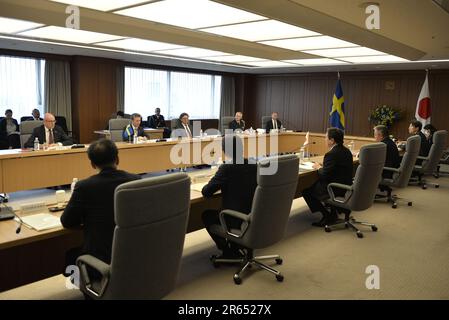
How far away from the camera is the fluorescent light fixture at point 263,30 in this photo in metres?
4.67

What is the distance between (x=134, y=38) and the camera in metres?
5.79

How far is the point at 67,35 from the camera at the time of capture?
591 centimetres

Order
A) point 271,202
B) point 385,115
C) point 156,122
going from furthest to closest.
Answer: point 385,115 < point 156,122 < point 271,202

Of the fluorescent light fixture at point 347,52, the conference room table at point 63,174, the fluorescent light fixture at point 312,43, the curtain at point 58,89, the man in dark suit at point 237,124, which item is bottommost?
the conference room table at point 63,174

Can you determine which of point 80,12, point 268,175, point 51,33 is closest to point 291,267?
point 268,175

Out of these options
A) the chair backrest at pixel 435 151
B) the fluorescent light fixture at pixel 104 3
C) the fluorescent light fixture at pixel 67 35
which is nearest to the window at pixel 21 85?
the fluorescent light fixture at pixel 67 35

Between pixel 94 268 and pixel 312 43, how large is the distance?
512 centimetres

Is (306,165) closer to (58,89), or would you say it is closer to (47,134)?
(47,134)

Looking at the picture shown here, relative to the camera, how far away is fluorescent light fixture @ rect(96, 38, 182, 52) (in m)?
6.23

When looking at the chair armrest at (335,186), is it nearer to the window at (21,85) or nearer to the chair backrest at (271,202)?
the chair backrest at (271,202)

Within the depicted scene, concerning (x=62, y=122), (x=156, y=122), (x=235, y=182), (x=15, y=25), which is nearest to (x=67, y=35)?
(x=15, y=25)

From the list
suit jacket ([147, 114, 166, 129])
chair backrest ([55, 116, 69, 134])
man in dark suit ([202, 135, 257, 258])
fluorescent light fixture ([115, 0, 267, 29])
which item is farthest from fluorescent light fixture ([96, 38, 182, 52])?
man in dark suit ([202, 135, 257, 258])

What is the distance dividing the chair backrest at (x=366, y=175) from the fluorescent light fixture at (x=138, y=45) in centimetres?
388
